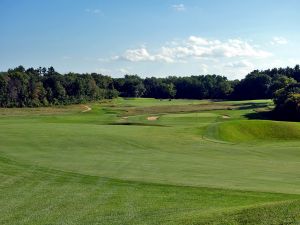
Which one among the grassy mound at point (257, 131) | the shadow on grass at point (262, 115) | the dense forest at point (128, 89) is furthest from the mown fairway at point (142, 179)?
the dense forest at point (128, 89)

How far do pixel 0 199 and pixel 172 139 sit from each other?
28.1 m

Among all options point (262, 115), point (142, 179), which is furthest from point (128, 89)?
point (142, 179)

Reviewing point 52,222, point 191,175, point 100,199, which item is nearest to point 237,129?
point 191,175

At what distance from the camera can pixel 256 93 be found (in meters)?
167

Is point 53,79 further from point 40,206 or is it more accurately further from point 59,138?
point 40,206

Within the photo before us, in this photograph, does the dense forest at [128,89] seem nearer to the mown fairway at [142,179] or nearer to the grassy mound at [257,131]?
the grassy mound at [257,131]

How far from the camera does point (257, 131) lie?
53.9m

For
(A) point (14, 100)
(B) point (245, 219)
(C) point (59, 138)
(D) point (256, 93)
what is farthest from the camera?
(D) point (256, 93)

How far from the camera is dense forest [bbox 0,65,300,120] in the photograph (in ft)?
348

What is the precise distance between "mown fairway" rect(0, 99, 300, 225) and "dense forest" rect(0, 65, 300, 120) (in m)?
47.2

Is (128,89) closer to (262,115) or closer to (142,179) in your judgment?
(262,115)

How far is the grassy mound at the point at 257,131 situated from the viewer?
51.2m

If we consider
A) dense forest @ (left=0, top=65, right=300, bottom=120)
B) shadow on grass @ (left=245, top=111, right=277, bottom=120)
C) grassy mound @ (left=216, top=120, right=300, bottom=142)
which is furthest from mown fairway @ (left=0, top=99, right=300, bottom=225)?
dense forest @ (left=0, top=65, right=300, bottom=120)

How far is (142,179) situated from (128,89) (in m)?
169
